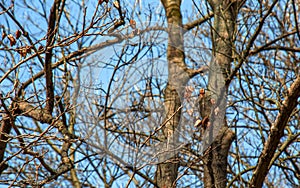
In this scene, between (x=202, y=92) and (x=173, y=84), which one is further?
(x=202, y=92)

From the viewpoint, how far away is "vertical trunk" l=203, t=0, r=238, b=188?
3.96 metres

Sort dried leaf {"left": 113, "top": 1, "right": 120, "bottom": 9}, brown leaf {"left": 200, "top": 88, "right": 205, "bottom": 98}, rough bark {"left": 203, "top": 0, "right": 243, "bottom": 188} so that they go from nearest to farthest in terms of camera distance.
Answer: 1. dried leaf {"left": 113, "top": 1, "right": 120, "bottom": 9}
2. brown leaf {"left": 200, "top": 88, "right": 205, "bottom": 98}
3. rough bark {"left": 203, "top": 0, "right": 243, "bottom": 188}

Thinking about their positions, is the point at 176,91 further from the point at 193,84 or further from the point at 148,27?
the point at 148,27

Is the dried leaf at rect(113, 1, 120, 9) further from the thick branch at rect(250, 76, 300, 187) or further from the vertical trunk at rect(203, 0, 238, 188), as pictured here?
the thick branch at rect(250, 76, 300, 187)

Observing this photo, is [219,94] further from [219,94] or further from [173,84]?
[173,84]

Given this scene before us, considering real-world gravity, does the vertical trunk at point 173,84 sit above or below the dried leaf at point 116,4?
below

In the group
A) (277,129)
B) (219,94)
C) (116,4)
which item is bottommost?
(277,129)

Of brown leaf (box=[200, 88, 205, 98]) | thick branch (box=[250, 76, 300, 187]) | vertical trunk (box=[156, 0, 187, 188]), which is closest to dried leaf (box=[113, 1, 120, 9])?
vertical trunk (box=[156, 0, 187, 188])

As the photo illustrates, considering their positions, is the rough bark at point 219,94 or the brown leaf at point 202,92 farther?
the rough bark at point 219,94

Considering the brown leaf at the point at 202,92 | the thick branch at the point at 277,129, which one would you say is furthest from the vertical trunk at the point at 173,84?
the thick branch at the point at 277,129

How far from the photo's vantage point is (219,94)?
412cm

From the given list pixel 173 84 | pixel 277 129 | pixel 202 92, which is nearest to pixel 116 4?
pixel 173 84

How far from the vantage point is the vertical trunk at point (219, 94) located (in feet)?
13.0

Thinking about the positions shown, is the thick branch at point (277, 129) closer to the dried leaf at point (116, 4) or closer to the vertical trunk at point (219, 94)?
the vertical trunk at point (219, 94)
